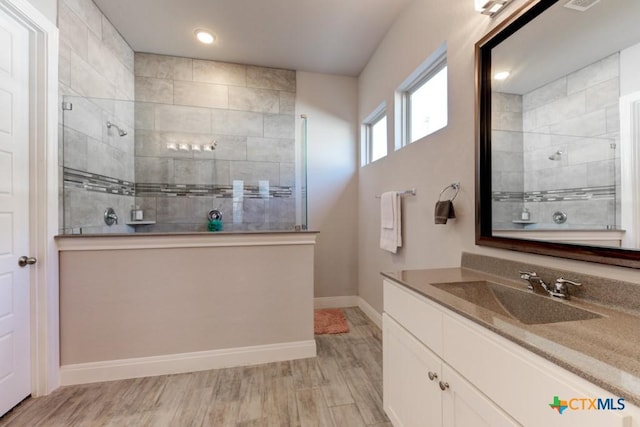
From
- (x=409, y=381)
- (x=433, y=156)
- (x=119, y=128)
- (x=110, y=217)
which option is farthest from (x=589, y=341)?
(x=119, y=128)

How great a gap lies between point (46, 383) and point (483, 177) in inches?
116

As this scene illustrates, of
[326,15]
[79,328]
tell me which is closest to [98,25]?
[326,15]

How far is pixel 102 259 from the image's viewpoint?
2.00 meters

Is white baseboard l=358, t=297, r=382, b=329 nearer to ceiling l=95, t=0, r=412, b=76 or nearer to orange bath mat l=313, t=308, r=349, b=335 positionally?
orange bath mat l=313, t=308, r=349, b=335

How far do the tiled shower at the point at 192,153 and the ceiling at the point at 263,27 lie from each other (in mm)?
289

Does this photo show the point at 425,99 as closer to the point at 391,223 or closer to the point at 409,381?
the point at 391,223

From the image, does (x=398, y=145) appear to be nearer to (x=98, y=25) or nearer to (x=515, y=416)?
(x=515, y=416)

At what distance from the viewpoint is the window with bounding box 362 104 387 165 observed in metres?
3.10

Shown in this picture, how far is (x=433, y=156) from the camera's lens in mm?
1978

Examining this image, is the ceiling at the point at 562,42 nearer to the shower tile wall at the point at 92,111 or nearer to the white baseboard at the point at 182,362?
the white baseboard at the point at 182,362

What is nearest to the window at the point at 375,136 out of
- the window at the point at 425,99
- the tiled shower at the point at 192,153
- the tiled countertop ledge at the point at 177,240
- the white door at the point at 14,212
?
the window at the point at 425,99

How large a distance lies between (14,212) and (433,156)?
104 inches

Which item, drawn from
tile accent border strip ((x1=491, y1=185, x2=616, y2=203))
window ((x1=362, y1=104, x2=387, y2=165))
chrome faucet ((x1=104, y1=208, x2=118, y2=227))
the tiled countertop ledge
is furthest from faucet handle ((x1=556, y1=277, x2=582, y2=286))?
chrome faucet ((x1=104, y1=208, x2=118, y2=227))

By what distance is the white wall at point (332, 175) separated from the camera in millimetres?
3453
